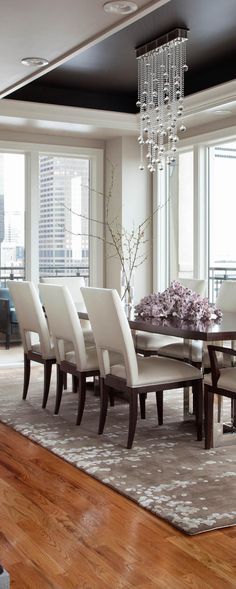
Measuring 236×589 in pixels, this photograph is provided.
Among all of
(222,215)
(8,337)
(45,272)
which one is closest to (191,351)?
(222,215)

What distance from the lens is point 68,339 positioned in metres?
4.79

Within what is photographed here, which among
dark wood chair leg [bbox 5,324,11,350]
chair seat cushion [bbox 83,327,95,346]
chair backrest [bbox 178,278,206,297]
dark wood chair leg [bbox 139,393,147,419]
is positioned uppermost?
chair backrest [bbox 178,278,206,297]

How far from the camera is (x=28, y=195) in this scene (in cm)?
779

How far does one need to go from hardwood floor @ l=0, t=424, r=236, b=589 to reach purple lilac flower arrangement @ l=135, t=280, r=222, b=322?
1.44 m

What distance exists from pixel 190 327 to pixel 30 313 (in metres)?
1.56

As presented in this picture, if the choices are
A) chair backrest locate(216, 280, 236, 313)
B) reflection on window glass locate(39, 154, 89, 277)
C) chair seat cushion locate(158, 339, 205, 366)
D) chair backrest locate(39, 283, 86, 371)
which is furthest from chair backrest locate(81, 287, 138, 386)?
reflection on window glass locate(39, 154, 89, 277)

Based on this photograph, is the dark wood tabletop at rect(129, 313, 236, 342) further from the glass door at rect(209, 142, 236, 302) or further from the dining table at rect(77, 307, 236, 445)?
the glass door at rect(209, 142, 236, 302)

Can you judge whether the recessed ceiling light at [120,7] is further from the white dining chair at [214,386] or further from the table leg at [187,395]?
the table leg at [187,395]

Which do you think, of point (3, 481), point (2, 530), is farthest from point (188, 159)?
point (2, 530)

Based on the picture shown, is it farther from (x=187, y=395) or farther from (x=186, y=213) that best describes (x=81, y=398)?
(x=186, y=213)

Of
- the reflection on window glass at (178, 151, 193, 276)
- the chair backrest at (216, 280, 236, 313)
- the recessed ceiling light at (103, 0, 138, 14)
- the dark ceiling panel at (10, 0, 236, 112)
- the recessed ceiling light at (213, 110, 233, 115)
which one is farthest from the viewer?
the reflection on window glass at (178, 151, 193, 276)

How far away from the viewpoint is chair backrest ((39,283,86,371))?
4668mm


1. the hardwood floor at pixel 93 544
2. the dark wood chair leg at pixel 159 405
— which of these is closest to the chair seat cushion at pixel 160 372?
the dark wood chair leg at pixel 159 405

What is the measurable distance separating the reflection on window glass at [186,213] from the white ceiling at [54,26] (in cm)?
295
